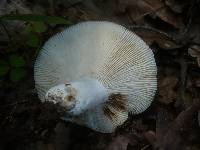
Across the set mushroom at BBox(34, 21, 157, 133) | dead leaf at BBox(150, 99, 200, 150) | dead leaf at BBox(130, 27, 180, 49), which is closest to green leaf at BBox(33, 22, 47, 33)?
mushroom at BBox(34, 21, 157, 133)

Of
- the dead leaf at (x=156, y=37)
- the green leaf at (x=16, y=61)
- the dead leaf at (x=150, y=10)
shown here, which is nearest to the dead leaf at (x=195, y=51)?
the dead leaf at (x=156, y=37)

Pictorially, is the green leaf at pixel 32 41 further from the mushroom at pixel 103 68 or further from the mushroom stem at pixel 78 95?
the mushroom stem at pixel 78 95

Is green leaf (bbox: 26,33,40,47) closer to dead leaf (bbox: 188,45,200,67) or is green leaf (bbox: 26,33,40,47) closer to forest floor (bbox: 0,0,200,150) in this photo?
forest floor (bbox: 0,0,200,150)

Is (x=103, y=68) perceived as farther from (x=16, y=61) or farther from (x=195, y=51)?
(x=195, y=51)

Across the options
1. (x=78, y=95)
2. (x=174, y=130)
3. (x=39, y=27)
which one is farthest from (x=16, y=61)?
(x=174, y=130)

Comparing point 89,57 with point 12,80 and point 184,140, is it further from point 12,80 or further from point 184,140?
point 184,140

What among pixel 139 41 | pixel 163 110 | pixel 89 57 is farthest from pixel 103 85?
pixel 163 110
